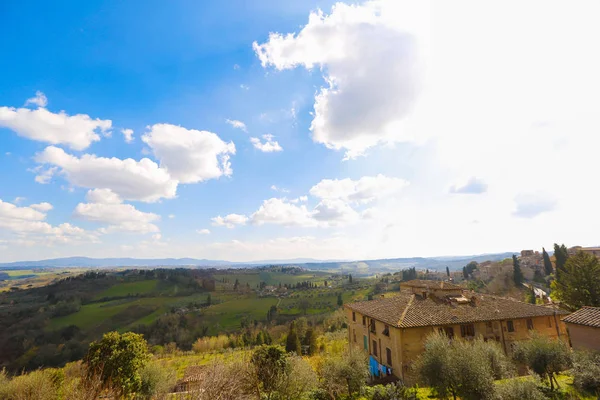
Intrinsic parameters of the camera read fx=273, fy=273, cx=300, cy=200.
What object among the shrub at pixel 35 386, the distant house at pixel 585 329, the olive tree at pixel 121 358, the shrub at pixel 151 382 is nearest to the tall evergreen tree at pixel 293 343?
the shrub at pixel 151 382

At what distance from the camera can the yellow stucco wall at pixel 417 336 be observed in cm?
2555

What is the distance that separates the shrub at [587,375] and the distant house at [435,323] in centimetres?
919

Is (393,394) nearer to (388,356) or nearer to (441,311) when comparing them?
(388,356)

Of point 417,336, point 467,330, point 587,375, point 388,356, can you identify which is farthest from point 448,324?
point 587,375

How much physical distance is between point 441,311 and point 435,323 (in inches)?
142

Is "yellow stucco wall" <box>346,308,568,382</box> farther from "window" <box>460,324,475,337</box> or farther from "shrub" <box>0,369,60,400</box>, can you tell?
"shrub" <box>0,369,60,400</box>

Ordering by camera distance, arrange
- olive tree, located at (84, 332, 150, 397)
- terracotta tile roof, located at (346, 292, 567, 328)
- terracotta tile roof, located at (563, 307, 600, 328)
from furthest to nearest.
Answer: terracotta tile roof, located at (346, 292, 567, 328), terracotta tile roof, located at (563, 307, 600, 328), olive tree, located at (84, 332, 150, 397)

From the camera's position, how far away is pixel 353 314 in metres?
38.5

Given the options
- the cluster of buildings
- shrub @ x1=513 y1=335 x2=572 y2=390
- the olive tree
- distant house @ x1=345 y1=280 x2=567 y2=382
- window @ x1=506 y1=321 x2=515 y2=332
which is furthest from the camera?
window @ x1=506 y1=321 x2=515 y2=332

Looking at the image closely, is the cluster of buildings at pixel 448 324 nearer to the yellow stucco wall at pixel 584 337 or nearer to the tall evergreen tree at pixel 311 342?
the yellow stucco wall at pixel 584 337

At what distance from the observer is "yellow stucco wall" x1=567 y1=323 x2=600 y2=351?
23103 millimetres

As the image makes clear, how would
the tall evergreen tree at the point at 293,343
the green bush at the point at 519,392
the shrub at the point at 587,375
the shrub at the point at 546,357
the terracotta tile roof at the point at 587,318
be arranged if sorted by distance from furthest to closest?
the tall evergreen tree at the point at 293,343 < the terracotta tile roof at the point at 587,318 < the shrub at the point at 546,357 < the shrub at the point at 587,375 < the green bush at the point at 519,392

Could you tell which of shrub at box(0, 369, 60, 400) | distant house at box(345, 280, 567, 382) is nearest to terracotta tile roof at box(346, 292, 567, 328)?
distant house at box(345, 280, 567, 382)

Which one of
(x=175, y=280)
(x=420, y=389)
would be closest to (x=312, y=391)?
(x=420, y=389)
